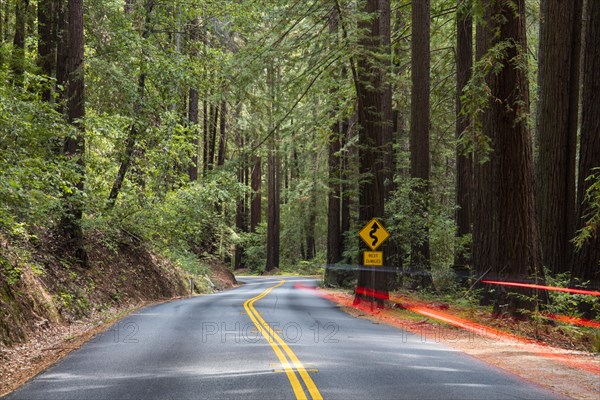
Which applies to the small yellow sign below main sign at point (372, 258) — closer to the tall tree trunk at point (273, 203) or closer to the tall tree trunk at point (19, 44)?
the tall tree trunk at point (19, 44)

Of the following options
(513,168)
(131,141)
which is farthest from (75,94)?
(513,168)

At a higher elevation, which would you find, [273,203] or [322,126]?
[322,126]

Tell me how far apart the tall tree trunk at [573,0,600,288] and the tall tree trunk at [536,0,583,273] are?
42.5 inches

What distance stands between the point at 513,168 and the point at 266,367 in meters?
7.87

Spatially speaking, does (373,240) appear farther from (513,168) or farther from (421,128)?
(421,128)

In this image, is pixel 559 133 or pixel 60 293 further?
pixel 559 133

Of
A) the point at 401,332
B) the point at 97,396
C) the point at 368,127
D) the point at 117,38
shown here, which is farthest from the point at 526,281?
the point at 117,38

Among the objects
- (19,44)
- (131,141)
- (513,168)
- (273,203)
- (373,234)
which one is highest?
(19,44)

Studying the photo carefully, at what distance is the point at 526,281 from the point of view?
1325cm

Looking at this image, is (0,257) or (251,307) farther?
(251,307)

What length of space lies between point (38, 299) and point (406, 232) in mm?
12940

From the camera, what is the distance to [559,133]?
15891mm

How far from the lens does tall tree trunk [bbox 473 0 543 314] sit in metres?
13.2

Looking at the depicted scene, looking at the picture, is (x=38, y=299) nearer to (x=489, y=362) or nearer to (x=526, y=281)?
(x=489, y=362)
